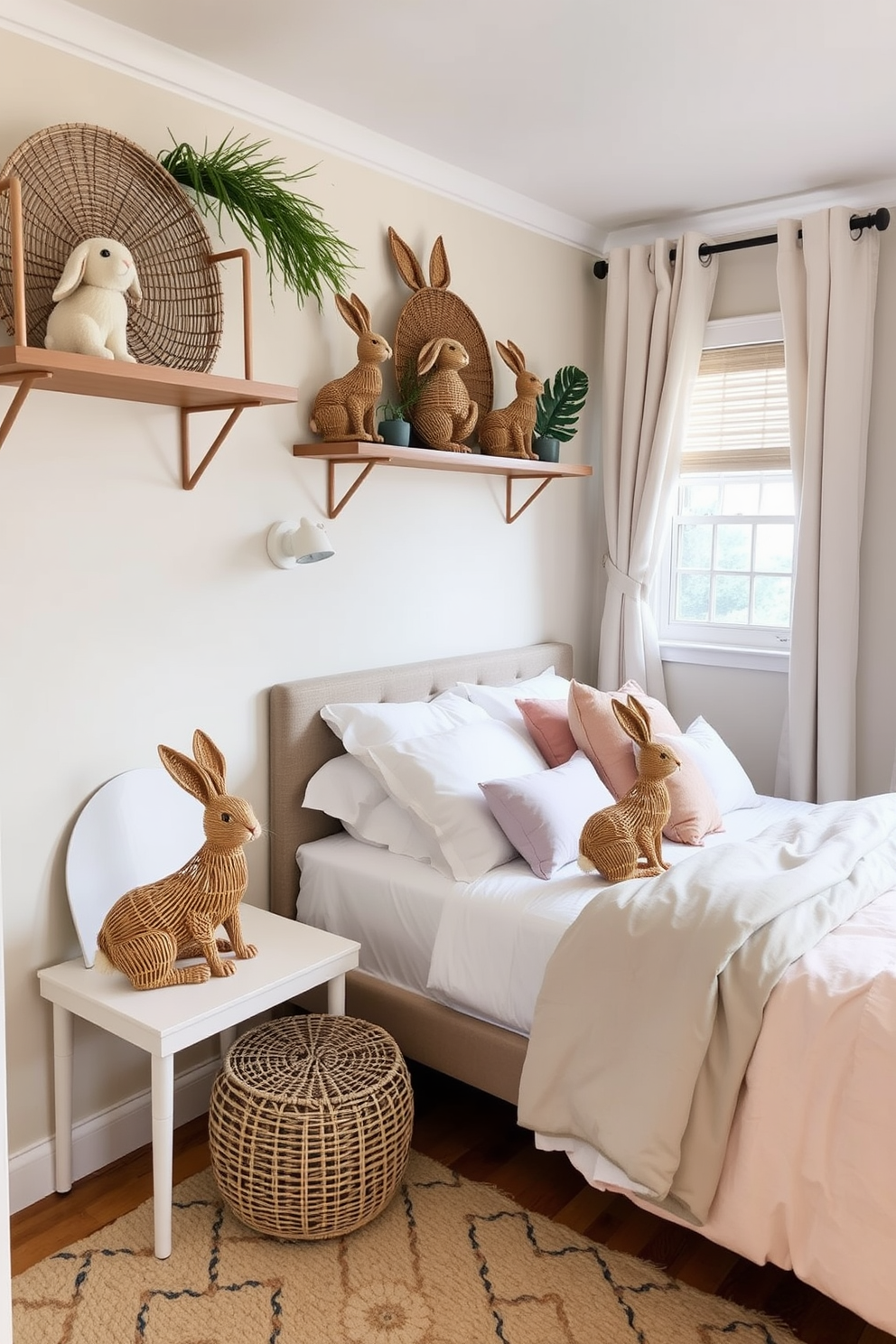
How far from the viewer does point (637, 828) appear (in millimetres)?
2525

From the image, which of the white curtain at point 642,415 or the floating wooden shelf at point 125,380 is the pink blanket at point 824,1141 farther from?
the white curtain at point 642,415

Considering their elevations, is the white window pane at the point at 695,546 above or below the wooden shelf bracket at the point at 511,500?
below

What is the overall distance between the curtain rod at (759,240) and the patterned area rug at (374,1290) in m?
3.00

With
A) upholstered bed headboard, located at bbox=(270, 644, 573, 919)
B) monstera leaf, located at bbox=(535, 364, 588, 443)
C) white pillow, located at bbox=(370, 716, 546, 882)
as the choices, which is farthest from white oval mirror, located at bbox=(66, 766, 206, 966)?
monstera leaf, located at bbox=(535, 364, 588, 443)

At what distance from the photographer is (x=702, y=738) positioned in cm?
320

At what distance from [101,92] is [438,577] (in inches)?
63.0

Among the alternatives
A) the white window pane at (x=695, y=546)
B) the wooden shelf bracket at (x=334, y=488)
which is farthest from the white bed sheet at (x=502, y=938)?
the white window pane at (x=695, y=546)

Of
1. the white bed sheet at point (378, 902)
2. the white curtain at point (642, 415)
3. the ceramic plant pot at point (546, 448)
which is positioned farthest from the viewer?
the white curtain at point (642, 415)

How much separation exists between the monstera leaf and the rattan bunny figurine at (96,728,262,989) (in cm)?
183

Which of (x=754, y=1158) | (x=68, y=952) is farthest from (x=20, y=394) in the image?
(x=754, y=1158)

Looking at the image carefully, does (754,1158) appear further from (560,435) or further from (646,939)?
(560,435)

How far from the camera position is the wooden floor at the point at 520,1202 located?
2.06 metres

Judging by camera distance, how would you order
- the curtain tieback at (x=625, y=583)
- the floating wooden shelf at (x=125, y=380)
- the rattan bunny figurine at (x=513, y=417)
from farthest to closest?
the curtain tieback at (x=625, y=583) < the rattan bunny figurine at (x=513, y=417) < the floating wooden shelf at (x=125, y=380)

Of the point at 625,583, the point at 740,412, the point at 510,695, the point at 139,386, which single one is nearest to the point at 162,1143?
the point at 139,386
